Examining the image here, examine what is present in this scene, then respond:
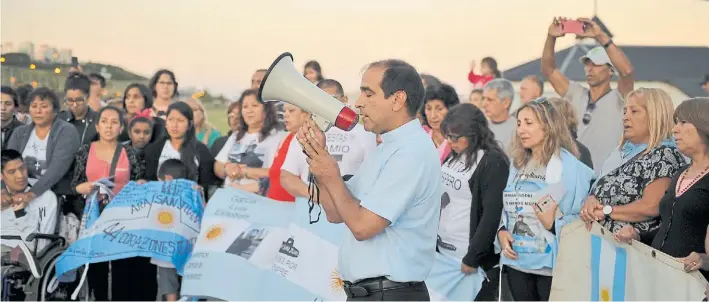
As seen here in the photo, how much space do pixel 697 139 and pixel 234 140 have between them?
161 inches

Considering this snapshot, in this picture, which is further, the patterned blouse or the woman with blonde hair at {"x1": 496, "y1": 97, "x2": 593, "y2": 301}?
the woman with blonde hair at {"x1": 496, "y1": 97, "x2": 593, "y2": 301}

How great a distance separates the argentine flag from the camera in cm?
546

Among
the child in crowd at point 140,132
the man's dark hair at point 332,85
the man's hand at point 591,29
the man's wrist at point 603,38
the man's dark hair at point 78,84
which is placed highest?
the man's hand at point 591,29

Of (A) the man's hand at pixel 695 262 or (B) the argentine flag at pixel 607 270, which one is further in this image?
(B) the argentine flag at pixel 607 270

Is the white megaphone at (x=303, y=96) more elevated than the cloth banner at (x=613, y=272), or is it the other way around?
the white megaphone at (x=303, y=96)

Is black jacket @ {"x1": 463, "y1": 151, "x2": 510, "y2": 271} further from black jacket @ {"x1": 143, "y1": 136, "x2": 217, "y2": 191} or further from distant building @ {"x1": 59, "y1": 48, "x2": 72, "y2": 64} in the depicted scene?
distant building @ {"x1": 59, "y1": 48, "x2": 72, "y2": 64}

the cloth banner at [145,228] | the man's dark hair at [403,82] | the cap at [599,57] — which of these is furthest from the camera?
the cloth banner at [145,228]

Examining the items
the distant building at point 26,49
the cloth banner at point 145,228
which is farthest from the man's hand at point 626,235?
the distant building at point 26,49

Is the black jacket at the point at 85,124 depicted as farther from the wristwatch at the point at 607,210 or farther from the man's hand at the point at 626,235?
the man's hand at the point at 626,235

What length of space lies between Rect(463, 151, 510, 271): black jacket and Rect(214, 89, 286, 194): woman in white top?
1892 millimetres

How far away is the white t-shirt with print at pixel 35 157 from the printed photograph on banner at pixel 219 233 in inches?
81.1

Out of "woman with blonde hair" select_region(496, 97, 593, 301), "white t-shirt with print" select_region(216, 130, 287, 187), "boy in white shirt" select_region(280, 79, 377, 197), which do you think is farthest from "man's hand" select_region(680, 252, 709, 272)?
"white t-shirt with print" select_region(216, 130, 287, 187)

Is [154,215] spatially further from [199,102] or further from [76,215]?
[199,102]

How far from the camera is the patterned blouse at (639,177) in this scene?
Answer: 5562mm
